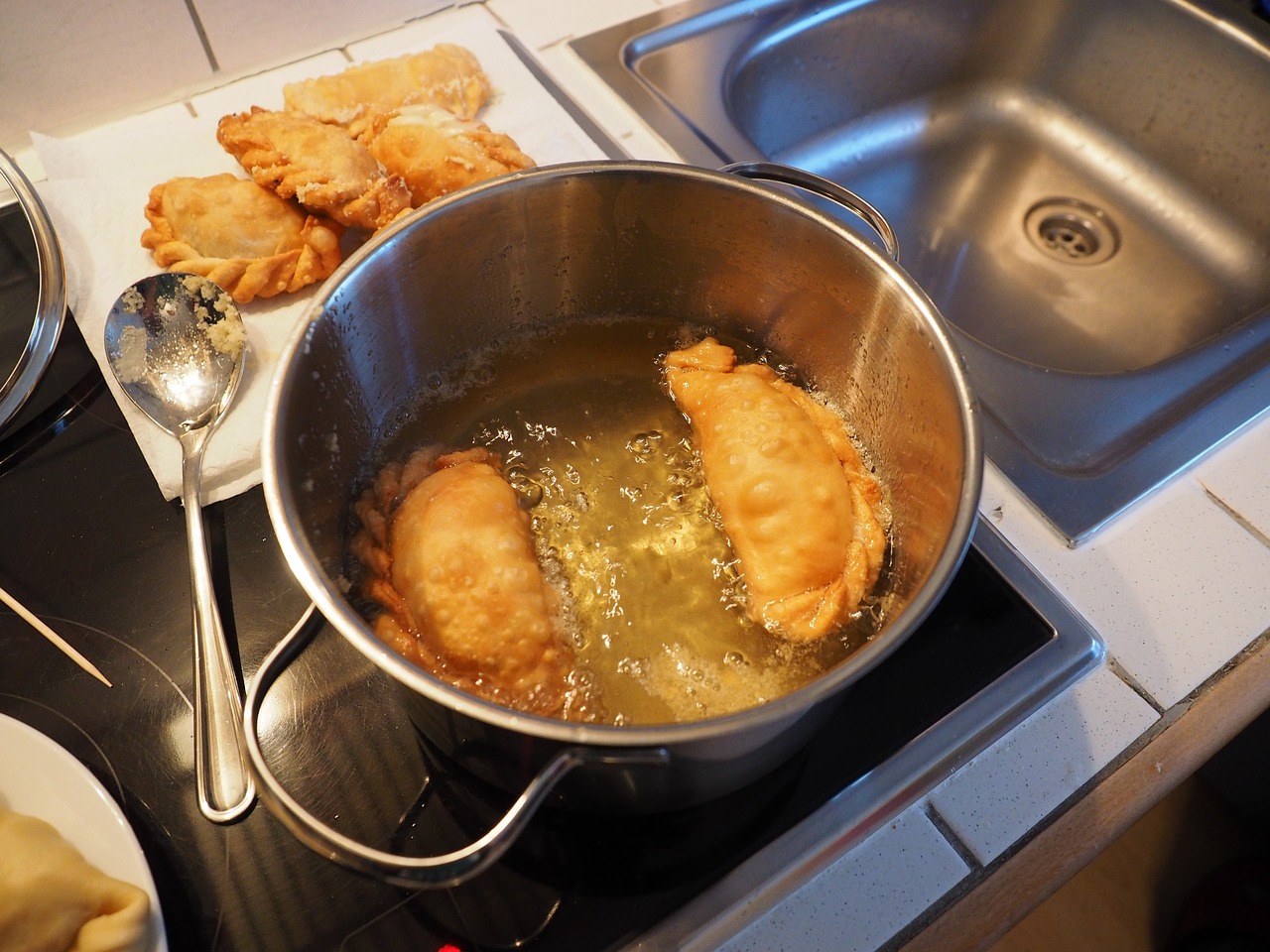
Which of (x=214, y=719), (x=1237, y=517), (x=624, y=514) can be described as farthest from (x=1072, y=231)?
(x=214, y=719)

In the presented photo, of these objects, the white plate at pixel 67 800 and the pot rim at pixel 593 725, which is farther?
the white plate at pixel 67 800

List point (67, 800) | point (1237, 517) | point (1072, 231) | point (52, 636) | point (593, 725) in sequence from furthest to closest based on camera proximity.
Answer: point (1072, 231) < point (1237, 517) < point (52, 636) < point (67, 800) < point (593, 725)

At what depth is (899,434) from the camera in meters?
0.75

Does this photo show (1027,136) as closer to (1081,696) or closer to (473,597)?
(1081,696)

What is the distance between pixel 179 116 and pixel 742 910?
1075 millimetres

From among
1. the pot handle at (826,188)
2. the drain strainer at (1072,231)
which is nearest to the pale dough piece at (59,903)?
the pot handle at (826,188)

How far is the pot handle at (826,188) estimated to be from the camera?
77 cm

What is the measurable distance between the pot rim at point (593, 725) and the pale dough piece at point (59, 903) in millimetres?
247

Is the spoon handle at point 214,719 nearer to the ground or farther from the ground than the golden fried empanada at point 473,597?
nearer to the ground

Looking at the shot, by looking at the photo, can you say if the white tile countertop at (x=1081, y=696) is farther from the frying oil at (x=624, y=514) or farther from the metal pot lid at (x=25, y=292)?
the metal pot lid at (x=25, y=292)

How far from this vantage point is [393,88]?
1.03 meters

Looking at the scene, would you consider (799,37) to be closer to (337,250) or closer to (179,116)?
(337,250)

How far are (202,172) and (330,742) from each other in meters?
0.71

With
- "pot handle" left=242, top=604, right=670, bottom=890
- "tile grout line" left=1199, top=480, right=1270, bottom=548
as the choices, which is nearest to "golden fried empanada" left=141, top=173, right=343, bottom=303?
"pot handle" left=242, top=604, right=670, bottom=890
